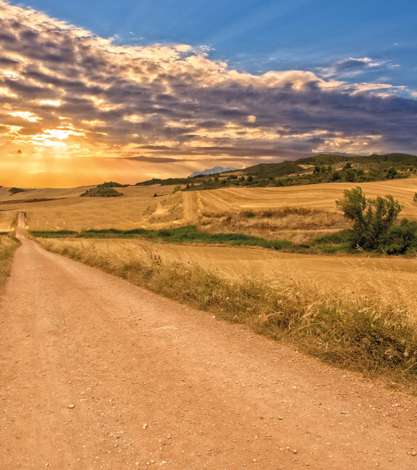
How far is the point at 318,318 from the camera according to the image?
8195 mm

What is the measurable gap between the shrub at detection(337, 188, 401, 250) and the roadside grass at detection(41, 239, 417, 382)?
2619cm

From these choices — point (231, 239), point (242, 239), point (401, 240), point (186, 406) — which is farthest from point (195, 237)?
point (186, 406)

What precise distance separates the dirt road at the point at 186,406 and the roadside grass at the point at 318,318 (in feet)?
1.34

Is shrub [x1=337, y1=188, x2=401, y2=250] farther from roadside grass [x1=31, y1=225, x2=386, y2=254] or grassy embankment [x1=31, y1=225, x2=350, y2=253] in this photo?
grassy embankment [x1=31, y1=225, x2=350, y2=253]

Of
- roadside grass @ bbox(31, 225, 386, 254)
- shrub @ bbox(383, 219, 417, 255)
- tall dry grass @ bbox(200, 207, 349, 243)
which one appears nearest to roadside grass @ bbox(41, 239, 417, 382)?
roadside grass @ bbox(31, 225, 386, 254)

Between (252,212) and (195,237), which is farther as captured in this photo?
(252,212)

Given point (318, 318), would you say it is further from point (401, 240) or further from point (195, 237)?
point (195, 237)

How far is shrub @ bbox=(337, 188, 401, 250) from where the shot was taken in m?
35.7

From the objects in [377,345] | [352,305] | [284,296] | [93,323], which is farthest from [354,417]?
[93,323]

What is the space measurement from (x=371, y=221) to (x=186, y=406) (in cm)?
3422

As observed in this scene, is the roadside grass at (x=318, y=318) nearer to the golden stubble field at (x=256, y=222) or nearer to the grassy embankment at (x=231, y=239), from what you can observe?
the golden stubble field at (x=256, y=222)

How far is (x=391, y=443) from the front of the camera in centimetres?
455

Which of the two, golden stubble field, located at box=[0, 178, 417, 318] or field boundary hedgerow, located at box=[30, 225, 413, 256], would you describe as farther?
field boundary hedgerow, located at box=[30, 225, 413, 256]

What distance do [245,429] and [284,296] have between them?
468cm
